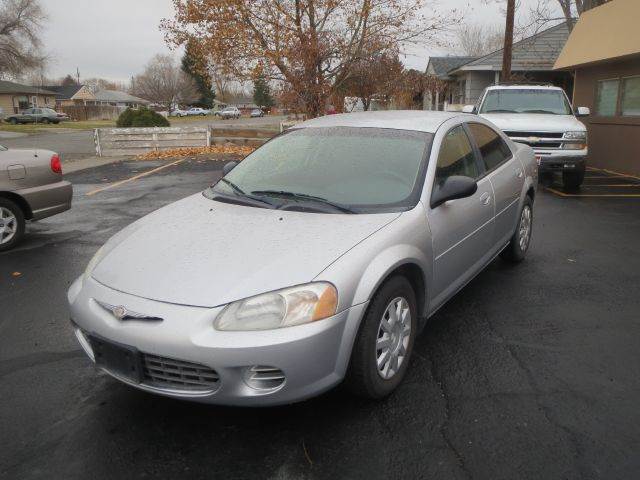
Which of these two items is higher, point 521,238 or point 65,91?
point 65,91

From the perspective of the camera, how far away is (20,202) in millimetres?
6656

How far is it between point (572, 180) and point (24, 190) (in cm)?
917

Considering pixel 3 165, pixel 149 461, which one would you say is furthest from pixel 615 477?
pixel 3 165

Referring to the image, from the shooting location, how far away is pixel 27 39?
47.2 metres

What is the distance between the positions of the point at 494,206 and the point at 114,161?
14.6 metres

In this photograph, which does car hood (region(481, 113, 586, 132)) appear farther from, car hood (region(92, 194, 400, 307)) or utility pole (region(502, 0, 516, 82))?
car hood (region(92, 194, 400, 307))

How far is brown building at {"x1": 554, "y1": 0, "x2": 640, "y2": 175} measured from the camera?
1203 centimetres

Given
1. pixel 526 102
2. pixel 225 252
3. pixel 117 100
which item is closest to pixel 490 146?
pixel 225 252

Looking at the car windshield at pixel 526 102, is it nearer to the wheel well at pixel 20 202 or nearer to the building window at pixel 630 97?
the building window at pixel 630 97

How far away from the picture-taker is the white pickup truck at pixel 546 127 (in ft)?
32.9

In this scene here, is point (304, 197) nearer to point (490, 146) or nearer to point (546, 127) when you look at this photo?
point (490, 146)

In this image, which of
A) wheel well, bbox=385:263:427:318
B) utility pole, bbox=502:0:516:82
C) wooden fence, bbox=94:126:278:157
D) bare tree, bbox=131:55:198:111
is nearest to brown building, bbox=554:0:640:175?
utility pole, bbox=502:0:516:82

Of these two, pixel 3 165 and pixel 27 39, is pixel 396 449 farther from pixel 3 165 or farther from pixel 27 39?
pixel 27 39

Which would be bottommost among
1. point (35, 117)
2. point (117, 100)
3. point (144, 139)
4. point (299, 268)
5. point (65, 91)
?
point (144, 139)
